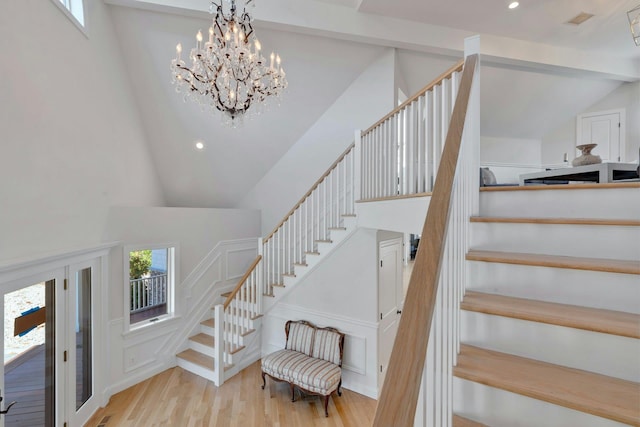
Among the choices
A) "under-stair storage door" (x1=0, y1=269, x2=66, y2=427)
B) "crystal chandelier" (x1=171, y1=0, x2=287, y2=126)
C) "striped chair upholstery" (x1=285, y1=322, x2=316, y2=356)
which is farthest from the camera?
"striped chair upholstery" (x1=285, y1=322, x2=316, y2=356)

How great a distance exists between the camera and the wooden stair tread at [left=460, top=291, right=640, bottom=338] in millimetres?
1003

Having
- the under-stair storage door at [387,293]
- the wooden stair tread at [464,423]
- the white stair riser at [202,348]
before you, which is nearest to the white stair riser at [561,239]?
the wooden stair tread at [464,423]

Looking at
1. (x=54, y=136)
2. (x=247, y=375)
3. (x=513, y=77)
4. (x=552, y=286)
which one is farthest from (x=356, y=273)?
(x=513, y=77)

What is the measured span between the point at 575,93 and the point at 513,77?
1.44m

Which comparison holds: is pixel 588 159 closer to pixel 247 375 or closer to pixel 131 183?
pixel 247 375

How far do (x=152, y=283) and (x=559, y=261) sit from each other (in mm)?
5179

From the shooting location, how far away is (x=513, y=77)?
15.7 feet

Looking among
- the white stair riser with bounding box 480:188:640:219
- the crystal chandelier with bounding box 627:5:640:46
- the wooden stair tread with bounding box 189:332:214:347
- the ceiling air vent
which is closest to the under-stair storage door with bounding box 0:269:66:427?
the wooden stair tread with bounding box 189:332:214:347

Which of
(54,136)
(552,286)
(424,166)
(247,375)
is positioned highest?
(54,136)

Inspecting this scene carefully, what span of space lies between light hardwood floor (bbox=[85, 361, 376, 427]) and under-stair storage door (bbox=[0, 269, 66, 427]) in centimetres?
73

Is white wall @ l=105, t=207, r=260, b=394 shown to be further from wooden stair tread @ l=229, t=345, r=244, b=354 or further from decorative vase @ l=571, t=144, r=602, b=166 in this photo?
decorative vase @ l=571, t=144, r=602, b=166

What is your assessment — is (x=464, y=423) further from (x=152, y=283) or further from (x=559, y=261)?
(x=152, y=283)

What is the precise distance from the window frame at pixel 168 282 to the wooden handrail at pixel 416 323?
4.34 meters

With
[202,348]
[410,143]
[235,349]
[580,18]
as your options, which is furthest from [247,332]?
[580,18]
